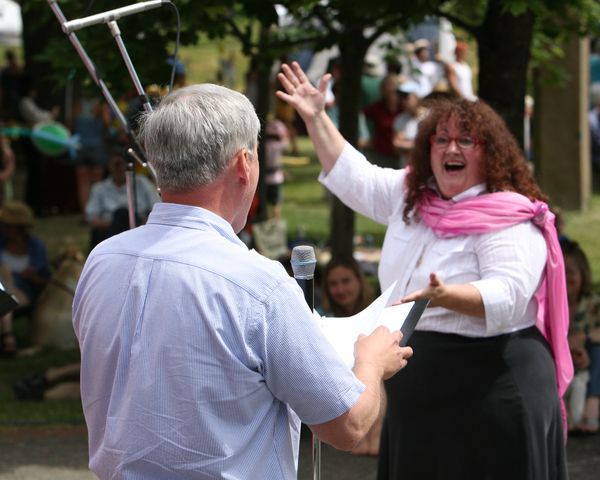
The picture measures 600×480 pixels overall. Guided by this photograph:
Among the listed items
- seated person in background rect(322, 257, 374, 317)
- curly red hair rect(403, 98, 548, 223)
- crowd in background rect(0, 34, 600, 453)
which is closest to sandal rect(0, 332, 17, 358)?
crowd in background rect(0, 34, 600, 453)

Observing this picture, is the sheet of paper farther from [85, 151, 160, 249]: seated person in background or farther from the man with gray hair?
[85, 151, 160, 249]: seated person in background

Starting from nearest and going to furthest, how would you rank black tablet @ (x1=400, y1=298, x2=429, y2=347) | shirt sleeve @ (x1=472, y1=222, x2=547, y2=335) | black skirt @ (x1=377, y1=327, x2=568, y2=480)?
black tablet @ (x1=400, y1=298, x2=429, y2=347), shirt sleeve @ (x1=472, y1=222, x2=547, y2=335), black skirt @ (x1=377, y1=327, x2=568, y2=480)

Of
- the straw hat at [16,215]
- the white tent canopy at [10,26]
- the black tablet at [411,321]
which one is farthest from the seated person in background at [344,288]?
the white tent canopy at [10,26]

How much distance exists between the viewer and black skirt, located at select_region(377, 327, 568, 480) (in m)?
4.01

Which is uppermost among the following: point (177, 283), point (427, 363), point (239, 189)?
point (239, 189)

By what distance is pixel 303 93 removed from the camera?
422 cm

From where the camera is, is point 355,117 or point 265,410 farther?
point 355,117

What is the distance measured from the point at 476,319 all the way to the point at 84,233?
10.1 meters

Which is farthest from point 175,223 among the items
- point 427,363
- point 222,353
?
point 427,363

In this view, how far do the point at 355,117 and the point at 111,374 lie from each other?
6.38 metres

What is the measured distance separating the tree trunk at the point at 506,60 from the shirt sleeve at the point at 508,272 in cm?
295

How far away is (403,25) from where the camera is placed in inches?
280

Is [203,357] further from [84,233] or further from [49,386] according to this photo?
[84,233]

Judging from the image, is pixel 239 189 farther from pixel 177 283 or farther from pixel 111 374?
pixel 111 374
